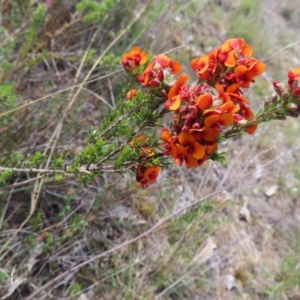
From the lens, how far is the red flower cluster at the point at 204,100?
2.98ft

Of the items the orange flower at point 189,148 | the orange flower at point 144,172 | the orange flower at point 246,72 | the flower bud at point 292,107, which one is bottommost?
the orange flower at point 144,172

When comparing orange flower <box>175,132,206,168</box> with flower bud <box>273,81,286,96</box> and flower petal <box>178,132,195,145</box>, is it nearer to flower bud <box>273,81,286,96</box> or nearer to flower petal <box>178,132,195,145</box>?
flower petal <box>178,132,195,145</box>

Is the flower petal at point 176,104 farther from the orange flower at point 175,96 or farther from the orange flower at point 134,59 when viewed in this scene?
the orange flower at point 134,59

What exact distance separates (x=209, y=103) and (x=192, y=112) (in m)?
0.04

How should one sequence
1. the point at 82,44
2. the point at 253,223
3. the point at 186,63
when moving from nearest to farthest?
the point at 82,44, the point at 253,223, the point at 186,63

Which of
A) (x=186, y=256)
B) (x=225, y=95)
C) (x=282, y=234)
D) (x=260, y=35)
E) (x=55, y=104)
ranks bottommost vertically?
(x=282, y=234)

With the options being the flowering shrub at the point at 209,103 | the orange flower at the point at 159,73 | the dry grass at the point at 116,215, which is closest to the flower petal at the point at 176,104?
the flowering shrub at the point at 209,103

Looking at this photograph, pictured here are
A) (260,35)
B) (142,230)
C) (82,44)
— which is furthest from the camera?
(260,35)

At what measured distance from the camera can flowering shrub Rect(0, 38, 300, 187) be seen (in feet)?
3.01

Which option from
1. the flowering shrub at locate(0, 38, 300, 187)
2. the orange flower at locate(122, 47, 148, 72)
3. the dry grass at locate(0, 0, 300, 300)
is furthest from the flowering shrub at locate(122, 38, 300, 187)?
the dry grass at locate(0, 0, 300, 300)

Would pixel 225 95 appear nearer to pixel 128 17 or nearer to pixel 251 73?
pixel 251 73

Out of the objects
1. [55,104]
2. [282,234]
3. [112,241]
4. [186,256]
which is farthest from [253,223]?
[55,104]

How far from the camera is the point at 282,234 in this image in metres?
2.93

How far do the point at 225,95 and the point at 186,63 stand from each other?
2.38 m
